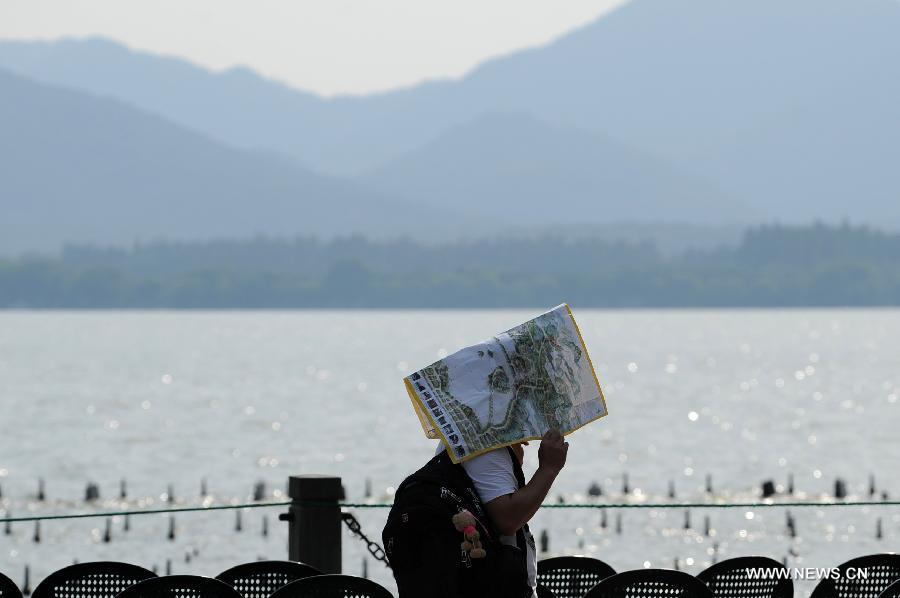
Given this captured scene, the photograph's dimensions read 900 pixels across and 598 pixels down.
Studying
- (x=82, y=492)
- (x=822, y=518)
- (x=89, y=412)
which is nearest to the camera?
(x=822, y=518)

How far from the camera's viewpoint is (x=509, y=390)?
18.5 ft

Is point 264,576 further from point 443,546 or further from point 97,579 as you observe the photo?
point 443,546

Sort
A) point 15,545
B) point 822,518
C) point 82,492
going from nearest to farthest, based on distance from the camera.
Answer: point 15,545, point 822,518, point 82,492

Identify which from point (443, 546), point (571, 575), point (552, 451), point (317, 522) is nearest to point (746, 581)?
point (571, 575)

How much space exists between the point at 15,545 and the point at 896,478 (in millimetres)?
59061

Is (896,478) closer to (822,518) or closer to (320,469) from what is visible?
(822,518)

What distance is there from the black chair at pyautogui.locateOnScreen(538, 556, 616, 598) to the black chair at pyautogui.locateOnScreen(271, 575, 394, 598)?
1.37 metres

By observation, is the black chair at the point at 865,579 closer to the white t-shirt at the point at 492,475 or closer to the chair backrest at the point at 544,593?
the chair backrest at the point at 544,593

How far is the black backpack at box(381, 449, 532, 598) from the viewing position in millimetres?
5484

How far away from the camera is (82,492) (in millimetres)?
86438

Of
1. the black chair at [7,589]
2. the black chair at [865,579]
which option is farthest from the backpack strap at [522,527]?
the black chair at [7,589]

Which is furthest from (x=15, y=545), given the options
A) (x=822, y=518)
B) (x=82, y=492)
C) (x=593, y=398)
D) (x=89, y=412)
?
(x=89, y=412)

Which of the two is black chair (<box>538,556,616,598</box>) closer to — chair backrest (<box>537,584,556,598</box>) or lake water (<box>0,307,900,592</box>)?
chair backrest (<box>537,584,556,598</box>)

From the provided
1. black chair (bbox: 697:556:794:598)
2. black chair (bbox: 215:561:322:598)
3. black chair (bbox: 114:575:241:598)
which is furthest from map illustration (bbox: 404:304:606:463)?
black chair (bbox: 215:561:322:598)
